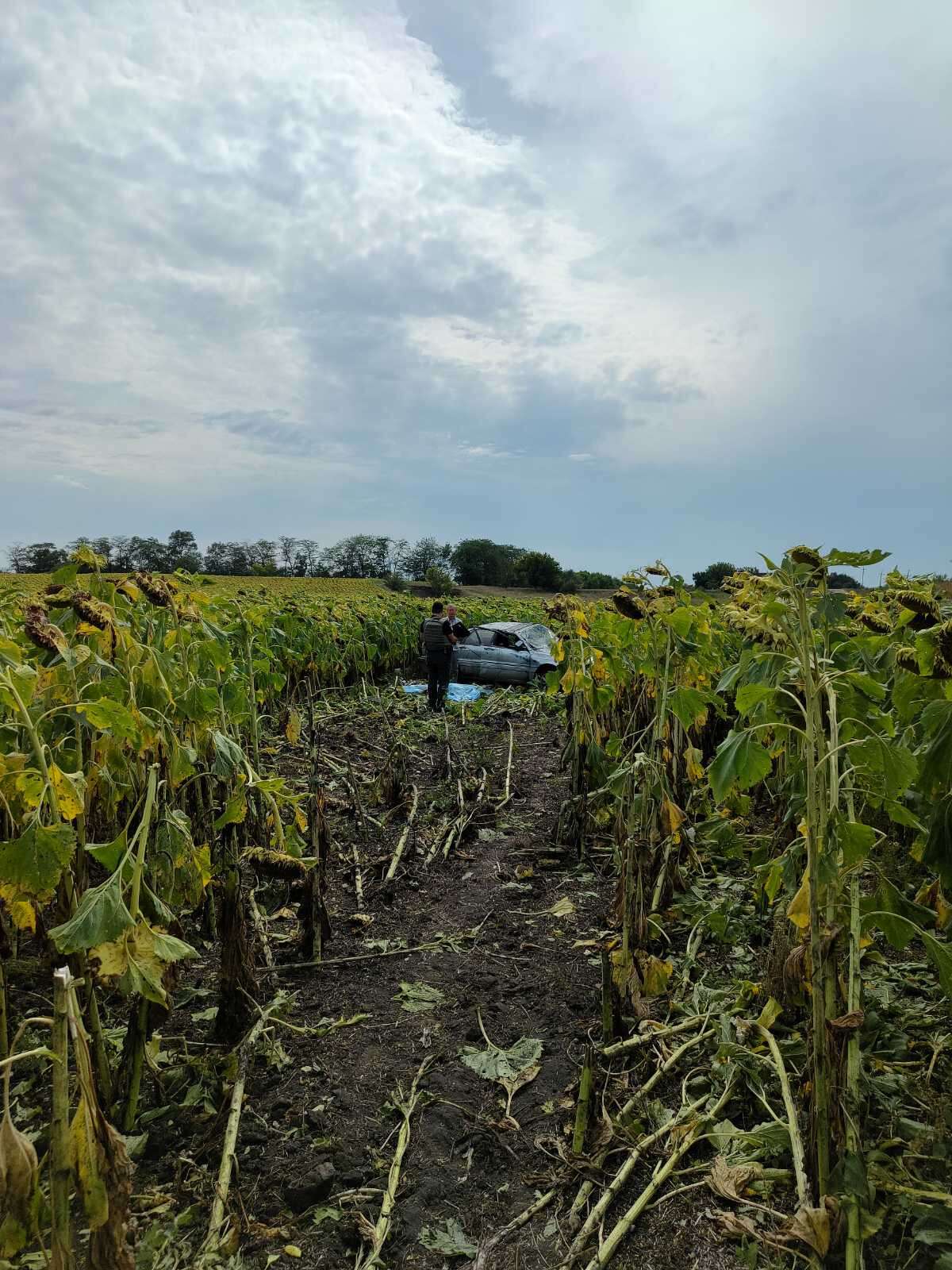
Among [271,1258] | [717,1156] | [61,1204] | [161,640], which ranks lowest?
[271,1258]

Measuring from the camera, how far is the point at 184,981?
4.09 metres

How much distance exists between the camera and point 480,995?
13.4 feet

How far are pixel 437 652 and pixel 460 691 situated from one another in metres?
2.32

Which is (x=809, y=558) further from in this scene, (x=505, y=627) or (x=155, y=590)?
(x=505, y=627)

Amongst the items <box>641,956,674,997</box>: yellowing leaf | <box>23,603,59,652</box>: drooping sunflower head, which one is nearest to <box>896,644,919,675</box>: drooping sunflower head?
<box>641,956,674,997</box>: yellowing leaf

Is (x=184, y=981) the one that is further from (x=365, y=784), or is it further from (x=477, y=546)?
(x=477, y=546)

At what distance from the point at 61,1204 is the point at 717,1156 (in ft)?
6.36

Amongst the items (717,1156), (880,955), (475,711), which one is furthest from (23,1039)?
(475,711)

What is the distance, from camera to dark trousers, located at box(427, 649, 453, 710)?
12253mm

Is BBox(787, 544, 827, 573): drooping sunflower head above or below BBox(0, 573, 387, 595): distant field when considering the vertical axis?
above

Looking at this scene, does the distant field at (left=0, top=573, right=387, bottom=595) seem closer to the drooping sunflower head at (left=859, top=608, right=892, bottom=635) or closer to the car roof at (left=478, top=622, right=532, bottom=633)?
the drooping sunflower head at (left=859, top=608, right=892, bottom=635)

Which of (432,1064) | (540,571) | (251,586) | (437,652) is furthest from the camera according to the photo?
(540,571)

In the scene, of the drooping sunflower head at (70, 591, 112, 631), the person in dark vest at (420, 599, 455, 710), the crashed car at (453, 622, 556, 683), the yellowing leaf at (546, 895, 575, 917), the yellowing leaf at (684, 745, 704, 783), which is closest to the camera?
the drooping sunflower head at (70, 591, 112, 631)

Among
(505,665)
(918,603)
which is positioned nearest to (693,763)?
(918,603)
